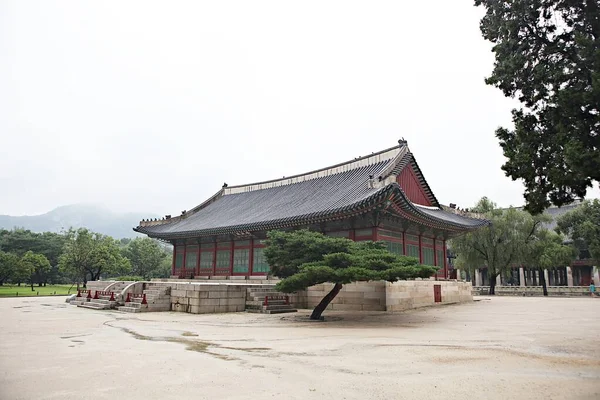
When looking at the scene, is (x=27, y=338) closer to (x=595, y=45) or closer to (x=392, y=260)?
(x=392, y=260)

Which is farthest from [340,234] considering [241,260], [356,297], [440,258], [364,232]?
[440,258]

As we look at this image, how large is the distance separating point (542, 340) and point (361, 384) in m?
8.16

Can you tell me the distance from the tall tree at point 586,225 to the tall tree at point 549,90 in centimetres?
3727

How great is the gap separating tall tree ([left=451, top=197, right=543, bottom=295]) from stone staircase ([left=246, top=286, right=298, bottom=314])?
25.8 m

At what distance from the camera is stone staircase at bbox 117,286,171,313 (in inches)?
863

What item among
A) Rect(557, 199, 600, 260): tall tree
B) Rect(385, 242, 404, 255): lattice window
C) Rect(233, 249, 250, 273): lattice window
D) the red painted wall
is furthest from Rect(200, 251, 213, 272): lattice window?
Rect(557, 199, 600, 260): tall tree

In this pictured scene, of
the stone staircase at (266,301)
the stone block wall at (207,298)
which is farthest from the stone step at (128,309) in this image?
the stone staircase at (266,301)

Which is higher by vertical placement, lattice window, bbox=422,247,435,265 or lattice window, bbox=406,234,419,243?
lattice window, bbox=406,234,419,243

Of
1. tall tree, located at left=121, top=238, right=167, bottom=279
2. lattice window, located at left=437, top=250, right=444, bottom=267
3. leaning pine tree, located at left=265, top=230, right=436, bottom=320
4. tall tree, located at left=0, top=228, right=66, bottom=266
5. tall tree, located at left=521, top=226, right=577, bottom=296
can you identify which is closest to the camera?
leaning pine tree, located at left=265, top=230, right=436, bottom=320

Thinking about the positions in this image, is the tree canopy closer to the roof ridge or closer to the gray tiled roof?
the gray tiled roof

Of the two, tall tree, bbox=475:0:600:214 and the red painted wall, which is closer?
tall tree, bbox=475:0:600:214

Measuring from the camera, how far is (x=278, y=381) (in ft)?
23.7

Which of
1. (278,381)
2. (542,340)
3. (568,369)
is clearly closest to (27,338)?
(278,381)

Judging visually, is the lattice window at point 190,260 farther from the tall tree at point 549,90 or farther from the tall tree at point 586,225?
the tall tree at point 586,225
